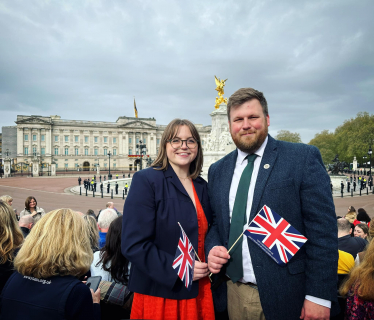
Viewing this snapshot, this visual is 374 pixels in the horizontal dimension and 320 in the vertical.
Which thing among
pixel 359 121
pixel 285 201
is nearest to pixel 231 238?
pixel 285 201

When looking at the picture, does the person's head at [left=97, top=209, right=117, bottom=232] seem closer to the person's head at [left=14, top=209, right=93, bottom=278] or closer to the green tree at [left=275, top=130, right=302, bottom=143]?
the person's head at [left=14, top=209, right=93, bottom=278]

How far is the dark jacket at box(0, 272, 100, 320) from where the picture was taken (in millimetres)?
1759

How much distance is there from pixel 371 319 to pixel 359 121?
68.2 metres

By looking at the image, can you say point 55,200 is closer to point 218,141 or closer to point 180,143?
point 218,141

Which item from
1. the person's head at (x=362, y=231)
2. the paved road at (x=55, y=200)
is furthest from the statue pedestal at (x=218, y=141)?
the person's head at (x=362, y=231)

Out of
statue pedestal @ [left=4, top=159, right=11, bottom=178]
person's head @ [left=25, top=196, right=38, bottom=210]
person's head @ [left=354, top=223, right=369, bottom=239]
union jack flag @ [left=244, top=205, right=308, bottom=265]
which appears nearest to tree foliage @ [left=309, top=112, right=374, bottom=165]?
person's head @ [left=354, top=223, right=369, bottom=239]

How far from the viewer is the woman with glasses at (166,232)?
2.10 meters

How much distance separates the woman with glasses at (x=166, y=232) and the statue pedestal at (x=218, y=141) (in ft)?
93.8

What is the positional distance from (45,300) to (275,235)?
1.88 m

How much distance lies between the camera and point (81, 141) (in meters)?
74.4

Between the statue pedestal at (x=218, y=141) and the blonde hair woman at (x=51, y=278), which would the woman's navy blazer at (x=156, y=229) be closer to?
the blonde hair woman at (x=51, y=278)

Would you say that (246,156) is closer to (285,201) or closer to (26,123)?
(285,201)

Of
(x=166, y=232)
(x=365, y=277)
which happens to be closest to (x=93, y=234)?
(x=166, y=232)

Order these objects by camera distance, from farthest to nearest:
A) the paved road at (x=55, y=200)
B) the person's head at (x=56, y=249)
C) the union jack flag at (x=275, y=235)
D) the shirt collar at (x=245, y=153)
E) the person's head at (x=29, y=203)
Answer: the paved road at (x=55, y=200)
the person's head at (x=29, y=203)
the shirt collar at (x=245, y=153)
the union jack flag at (x=275, y=235)
the person's head at (x=56, y=249)
